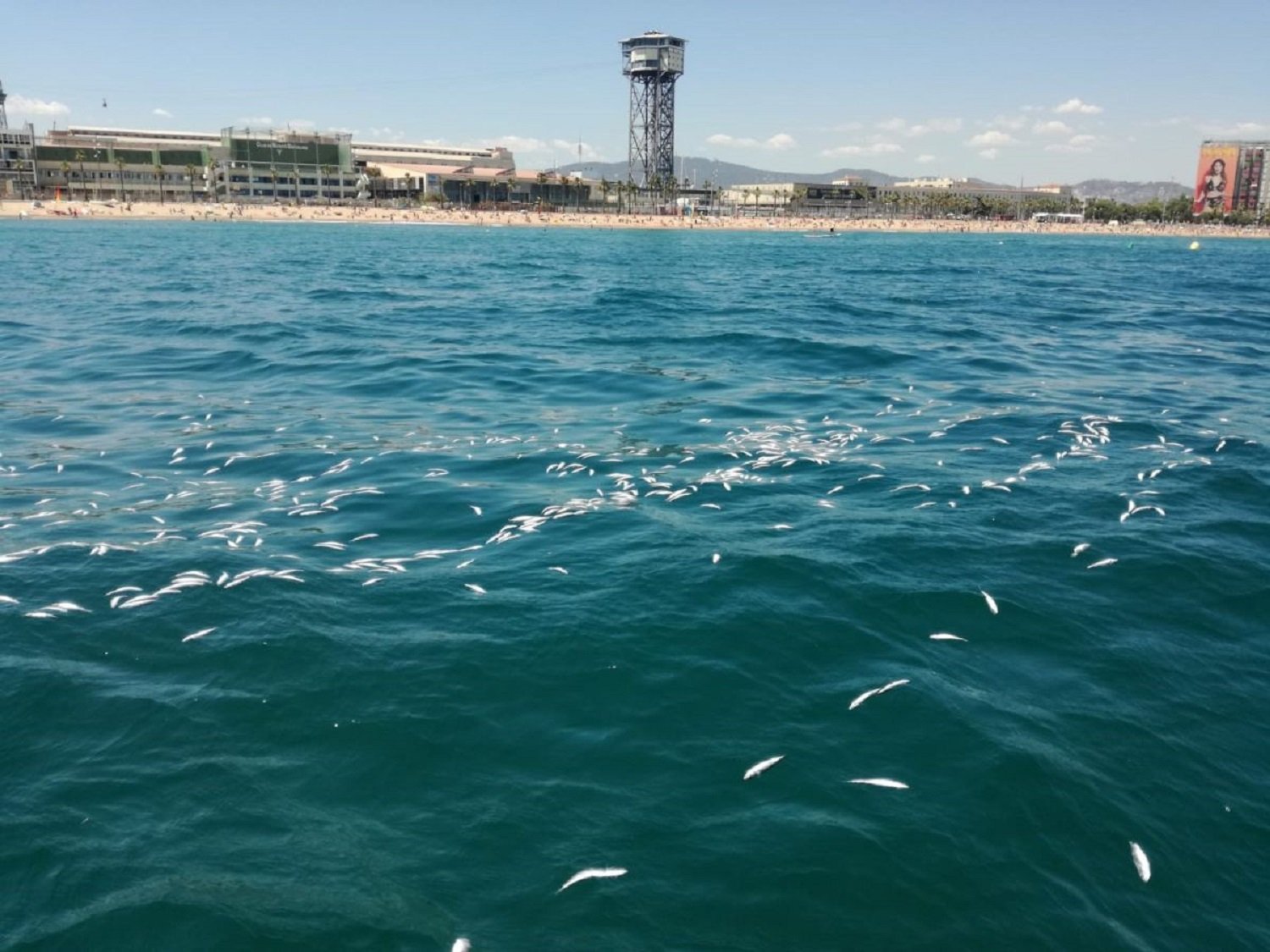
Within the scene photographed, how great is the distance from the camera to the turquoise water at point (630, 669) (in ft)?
21.7

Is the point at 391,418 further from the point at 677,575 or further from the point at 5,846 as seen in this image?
the point at 5,846

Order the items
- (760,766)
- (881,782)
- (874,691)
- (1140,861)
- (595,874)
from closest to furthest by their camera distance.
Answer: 1. (595,874)
2. (1140,861)
3. (881,782)
4. (760,766)
5. (874,691)

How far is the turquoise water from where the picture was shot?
662 cm

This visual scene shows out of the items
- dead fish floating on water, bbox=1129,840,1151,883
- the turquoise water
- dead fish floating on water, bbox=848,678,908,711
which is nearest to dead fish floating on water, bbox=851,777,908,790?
the turquoise water

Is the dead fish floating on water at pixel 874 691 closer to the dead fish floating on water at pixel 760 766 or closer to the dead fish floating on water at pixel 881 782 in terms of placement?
the dead fish floating on water at pixel 881 782

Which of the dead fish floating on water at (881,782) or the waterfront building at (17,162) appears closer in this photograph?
the dead fish floating on water at (881,782)

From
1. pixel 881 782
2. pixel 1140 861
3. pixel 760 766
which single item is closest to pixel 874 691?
pixel 881 782

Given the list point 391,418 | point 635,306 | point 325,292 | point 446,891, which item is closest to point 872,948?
point 446,891

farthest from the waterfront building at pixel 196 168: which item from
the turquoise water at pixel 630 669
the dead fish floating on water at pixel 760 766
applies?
the dead fish floating on water at pixel 760 766

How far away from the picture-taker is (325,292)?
48969mm

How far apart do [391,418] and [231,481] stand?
18.4 feet

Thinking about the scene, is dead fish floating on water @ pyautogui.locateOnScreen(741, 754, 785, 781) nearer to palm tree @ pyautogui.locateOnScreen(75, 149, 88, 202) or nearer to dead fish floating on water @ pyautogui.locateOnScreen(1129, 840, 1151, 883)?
dead fish floating on water @ pyautogui.locateOnScreen(1129, 840, 1151, 883)

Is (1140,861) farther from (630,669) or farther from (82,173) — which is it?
(82,173)

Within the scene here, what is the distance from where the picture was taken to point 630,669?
969cm
